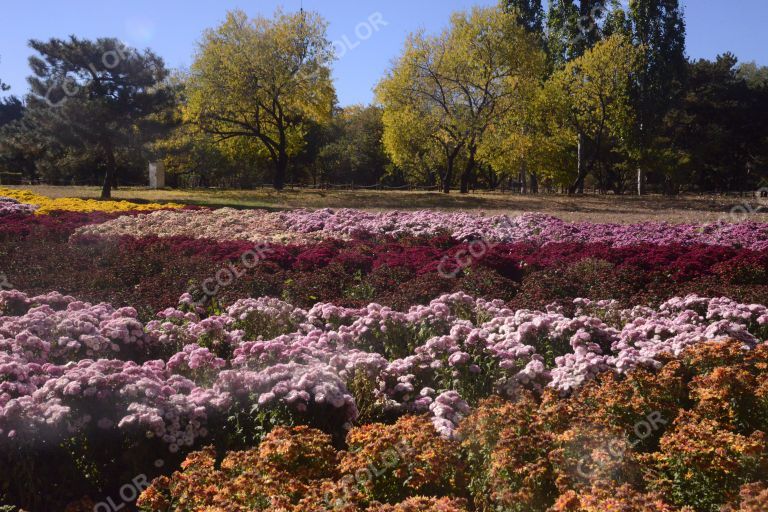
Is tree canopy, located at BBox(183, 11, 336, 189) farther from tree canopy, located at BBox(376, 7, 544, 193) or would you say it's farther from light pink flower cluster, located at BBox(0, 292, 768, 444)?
light pink flower cluster, located at BBox(0, 292, 768, 444)

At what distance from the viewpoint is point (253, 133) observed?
34.1 m

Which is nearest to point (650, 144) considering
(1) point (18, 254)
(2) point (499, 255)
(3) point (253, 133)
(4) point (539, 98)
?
(4) point (539, 98)

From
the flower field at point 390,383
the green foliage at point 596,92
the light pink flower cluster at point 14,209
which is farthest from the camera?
the green foliage at point 596,92

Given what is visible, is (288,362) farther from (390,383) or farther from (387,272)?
(387,272)

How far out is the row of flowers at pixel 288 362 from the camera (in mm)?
4090

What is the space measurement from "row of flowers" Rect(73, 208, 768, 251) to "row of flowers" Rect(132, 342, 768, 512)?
25.0 ft

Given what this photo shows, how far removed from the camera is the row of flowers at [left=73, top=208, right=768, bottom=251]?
11969mm

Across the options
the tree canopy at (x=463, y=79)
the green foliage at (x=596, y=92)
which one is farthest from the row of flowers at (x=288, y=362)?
the green foliage at (x=596, y=92)

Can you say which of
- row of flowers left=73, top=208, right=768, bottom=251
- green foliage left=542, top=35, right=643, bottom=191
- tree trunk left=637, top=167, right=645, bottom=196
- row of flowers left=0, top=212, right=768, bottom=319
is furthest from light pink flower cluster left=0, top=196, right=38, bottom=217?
tree trunk left=637, top=167, right=645, bottom=196

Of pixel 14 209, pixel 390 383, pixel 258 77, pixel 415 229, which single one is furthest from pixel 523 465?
pixel 258 77

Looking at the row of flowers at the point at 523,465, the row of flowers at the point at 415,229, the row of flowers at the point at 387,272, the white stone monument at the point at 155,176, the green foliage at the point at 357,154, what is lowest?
the row of flowers at the point at 523,465

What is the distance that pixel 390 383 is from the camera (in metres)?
5.18

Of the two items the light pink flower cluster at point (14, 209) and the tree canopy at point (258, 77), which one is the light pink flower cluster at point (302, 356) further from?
the tree canopy at point (258, 77)

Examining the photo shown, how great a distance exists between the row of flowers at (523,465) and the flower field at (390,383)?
0.01 meters
